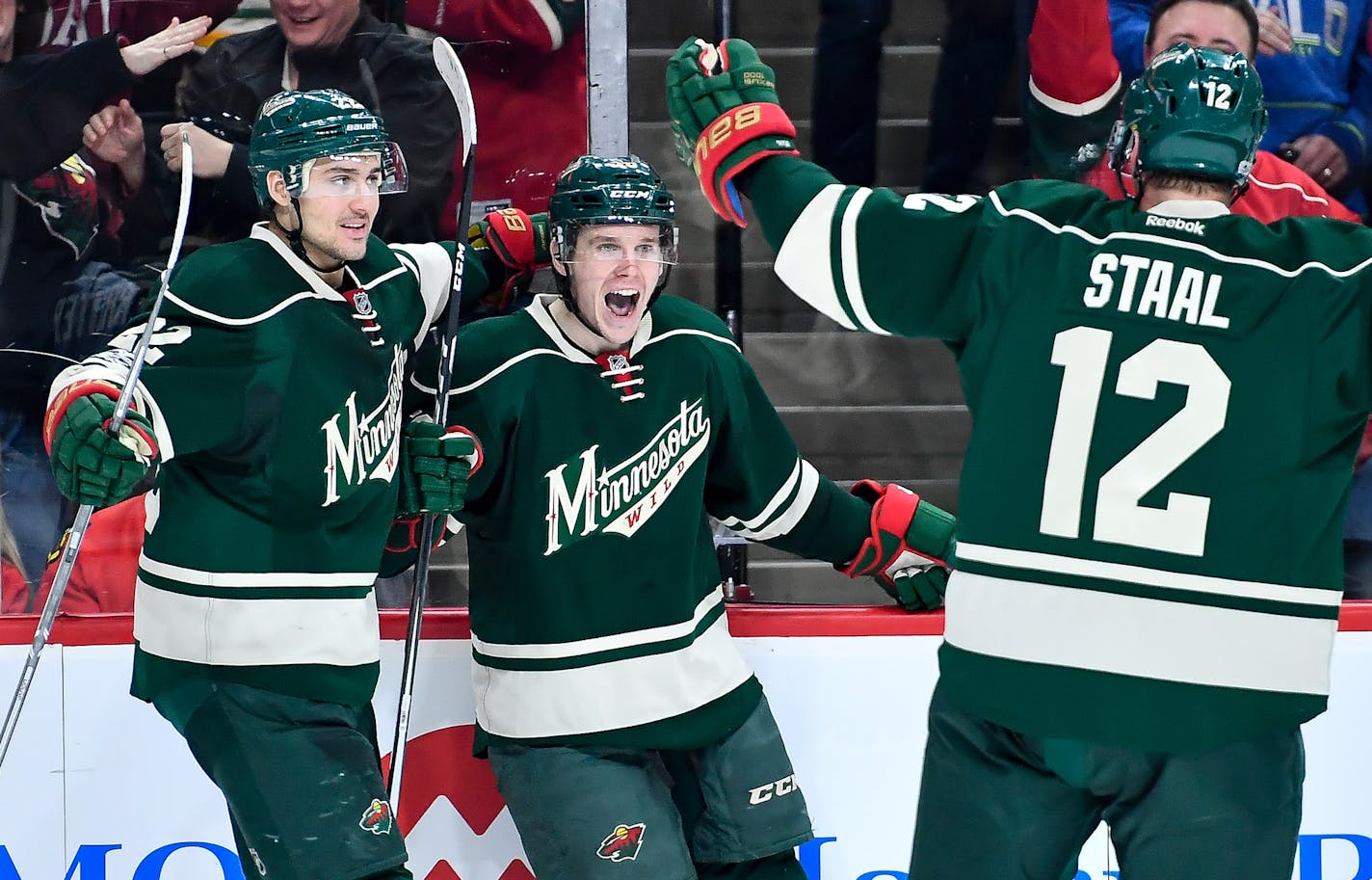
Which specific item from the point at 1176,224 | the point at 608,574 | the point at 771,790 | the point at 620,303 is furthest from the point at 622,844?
the point at 1176,224

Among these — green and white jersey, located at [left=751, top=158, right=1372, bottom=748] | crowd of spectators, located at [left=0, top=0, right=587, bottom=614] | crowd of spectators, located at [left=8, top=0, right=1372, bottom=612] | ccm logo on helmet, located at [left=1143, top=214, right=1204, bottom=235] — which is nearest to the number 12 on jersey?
green and white jersey, located at [left=751, top=158, right=1372, bottom=748]

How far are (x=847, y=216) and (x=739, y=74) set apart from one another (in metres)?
0.27

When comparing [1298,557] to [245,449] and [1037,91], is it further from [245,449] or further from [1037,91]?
[1037,91]

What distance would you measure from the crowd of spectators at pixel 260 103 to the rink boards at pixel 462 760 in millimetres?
543

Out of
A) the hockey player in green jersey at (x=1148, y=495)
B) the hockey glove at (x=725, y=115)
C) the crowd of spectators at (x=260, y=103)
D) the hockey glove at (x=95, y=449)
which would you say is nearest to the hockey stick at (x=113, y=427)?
the hockey glove at (x=95, y=449)

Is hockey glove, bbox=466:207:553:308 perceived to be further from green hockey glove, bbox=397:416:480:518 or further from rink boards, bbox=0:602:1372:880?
rink boards, bbox=0:602:1372:880

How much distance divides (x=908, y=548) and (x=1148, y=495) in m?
1.00

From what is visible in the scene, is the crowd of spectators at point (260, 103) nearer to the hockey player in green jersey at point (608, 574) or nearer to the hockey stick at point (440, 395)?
the hockey stick at point (440, 395)

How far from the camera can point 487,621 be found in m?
2.36

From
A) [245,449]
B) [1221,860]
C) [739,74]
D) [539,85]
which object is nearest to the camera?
[1221,860]

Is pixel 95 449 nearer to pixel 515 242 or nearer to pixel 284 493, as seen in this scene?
pixel 284 493

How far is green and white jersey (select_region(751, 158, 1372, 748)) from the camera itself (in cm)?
160

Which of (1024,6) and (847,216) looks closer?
(847,216)

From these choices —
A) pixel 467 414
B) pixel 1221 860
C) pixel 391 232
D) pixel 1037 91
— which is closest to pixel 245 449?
pixel 467 414
